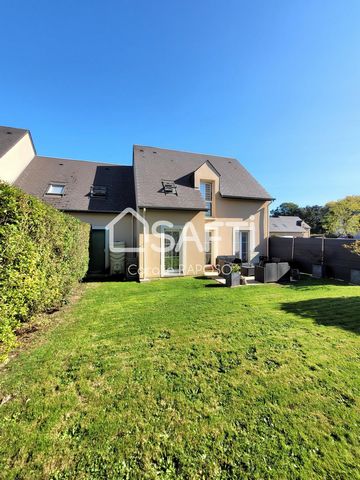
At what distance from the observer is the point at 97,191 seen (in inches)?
528

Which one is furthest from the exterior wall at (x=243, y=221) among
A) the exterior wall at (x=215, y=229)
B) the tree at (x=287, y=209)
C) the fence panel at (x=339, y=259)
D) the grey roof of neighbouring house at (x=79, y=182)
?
the tree at (x=287, y=209)

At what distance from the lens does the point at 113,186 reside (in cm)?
1426

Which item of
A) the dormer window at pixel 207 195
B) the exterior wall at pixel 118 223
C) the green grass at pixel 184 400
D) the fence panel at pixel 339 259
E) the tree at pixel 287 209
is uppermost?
the tree at pixel 287 209

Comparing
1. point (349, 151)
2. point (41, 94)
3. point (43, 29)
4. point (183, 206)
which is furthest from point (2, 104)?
point (349, 151)

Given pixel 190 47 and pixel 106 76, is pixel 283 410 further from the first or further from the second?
pixel 106 76

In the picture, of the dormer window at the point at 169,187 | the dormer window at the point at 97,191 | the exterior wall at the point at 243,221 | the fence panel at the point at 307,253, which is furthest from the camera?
the exterior wall at the point at 243,221

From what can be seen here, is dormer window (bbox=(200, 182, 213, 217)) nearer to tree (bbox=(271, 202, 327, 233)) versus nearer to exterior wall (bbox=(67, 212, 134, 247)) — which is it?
exterior wall (bbox=(67, 212, 134, 247))

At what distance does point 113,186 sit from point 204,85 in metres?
8.51

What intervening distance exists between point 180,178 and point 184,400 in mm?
12592

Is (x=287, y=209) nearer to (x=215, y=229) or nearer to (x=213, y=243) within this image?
(x=215, y=229)

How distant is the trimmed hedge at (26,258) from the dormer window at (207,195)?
364 inches

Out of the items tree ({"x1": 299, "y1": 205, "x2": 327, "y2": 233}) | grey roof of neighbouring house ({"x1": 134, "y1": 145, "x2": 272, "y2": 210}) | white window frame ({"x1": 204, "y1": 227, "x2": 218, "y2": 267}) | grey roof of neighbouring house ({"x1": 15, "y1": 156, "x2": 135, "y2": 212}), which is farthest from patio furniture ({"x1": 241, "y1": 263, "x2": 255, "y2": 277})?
tree ({"x1": 299, "y1": 205, "x2": 327, "y2": 233})

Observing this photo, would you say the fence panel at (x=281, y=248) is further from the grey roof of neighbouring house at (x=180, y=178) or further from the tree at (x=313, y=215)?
the tree at (x=313, y=215)

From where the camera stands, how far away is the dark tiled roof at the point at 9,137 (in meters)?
12.5
